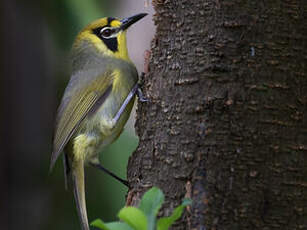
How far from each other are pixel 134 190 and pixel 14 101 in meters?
2.57

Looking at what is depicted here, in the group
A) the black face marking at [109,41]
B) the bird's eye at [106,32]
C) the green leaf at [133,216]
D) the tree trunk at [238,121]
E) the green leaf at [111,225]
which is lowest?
the black face marking at [109,41]

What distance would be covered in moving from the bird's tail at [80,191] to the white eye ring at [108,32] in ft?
2.88

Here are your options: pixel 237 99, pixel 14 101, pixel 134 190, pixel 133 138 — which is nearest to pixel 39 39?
pixel 14 101

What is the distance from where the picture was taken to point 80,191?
3348mm

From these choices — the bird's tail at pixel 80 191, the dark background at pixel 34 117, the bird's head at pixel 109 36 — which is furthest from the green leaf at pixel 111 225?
the dark background at pixel 34 117

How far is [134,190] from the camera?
2408 millimetres

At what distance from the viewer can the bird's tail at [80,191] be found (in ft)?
10.6

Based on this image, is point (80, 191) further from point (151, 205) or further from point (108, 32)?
point (151, 205)

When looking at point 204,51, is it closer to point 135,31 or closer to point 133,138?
point 133,138

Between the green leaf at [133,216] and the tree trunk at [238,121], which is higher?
the green leaf at [133,216]

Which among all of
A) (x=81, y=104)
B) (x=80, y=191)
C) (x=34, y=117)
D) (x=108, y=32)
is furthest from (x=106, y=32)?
(x=34, y=117)

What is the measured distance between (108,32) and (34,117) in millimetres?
1314

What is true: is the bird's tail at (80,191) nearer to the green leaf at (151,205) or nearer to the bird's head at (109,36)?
the bird's head at (109,36)

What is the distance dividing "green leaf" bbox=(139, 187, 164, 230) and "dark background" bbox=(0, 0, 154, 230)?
2.84 m
